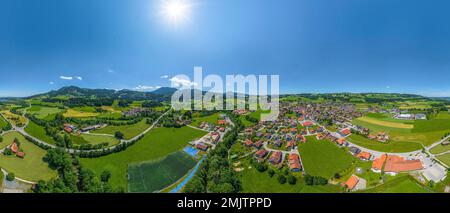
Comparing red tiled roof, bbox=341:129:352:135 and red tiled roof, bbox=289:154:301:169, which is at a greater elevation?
red tiled roof, bbox=341:129:352:135

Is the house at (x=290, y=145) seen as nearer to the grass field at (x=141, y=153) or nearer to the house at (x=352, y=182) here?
the house at (x=352, y=182)

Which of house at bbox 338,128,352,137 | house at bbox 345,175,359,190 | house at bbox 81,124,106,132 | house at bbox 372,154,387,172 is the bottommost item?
house at bbox 345,175,359,190

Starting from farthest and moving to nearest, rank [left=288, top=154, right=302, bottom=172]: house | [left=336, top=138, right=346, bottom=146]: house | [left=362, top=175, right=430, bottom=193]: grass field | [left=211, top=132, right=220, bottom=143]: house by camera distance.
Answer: [left=211, top=132, right=220, bottom=143]: house
[left=336, top=138, right=346, bottom=146]: house
[left=288, top=154, right=302, bottom=172]: house
[left=362, top=175, right=430, bottom=193]: grass field

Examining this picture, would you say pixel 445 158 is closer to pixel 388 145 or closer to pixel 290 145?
pixel 388 145

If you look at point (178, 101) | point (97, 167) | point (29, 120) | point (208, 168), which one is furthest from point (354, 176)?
point (29, 120)

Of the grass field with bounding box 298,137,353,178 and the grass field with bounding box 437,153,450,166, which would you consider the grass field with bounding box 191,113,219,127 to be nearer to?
the grass field with bounding box 298,137,353,178

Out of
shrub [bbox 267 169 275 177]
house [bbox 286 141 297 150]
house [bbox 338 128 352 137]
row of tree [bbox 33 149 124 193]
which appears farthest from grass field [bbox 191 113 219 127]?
house [bbox 338 128 352 137]

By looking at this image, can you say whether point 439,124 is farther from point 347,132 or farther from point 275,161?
point 275,161
